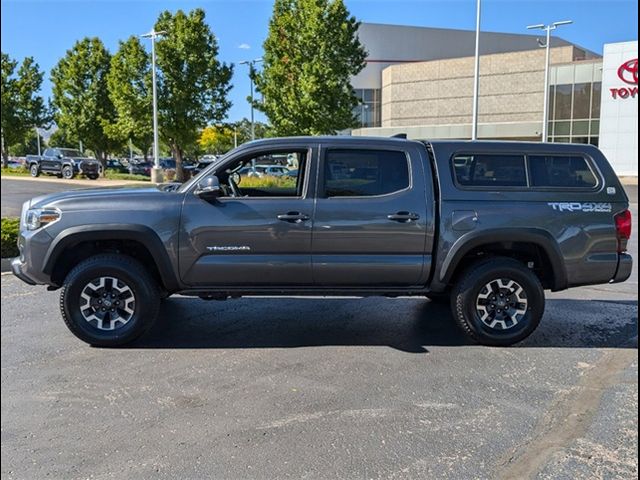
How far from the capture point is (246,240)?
4.98 metres

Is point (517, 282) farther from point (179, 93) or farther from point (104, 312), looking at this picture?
point (179, 93)

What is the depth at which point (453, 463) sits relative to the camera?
320cm

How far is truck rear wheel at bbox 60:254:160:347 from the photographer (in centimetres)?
494

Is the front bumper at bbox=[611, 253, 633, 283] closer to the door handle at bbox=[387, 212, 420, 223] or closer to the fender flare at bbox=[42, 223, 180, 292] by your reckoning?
the door handle at bbox=[387, 212, 420, 223]

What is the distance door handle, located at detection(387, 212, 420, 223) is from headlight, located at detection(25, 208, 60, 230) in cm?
291

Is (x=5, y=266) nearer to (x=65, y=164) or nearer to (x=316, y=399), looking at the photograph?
(x=316, y=399)

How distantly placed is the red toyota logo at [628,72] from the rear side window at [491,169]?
146 ft

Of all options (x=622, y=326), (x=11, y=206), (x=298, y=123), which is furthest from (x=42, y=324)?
(x=298, y=123)

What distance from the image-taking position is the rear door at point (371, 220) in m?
5.02

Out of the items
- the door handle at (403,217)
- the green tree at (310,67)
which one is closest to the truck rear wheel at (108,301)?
the door handle at (403,217)

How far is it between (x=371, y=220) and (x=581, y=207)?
1.94m

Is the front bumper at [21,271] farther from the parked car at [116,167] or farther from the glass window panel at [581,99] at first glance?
the glass window panel at [581,99]

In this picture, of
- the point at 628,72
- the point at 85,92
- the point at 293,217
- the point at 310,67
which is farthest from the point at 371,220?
the point at 628,72

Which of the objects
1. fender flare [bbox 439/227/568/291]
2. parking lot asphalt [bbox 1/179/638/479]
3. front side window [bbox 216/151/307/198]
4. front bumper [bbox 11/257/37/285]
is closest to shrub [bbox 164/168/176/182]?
parking lot asphalt [bbox 1/179/638/479]
